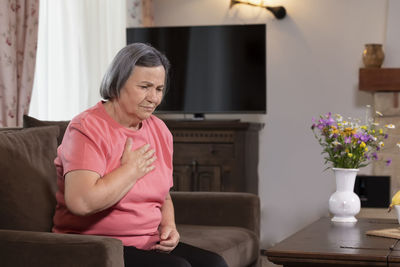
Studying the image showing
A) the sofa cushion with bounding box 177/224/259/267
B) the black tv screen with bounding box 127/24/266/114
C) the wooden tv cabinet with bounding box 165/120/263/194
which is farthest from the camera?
the black tv screen with bounding box 127/24/266/114

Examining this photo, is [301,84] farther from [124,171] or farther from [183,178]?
[124,171]

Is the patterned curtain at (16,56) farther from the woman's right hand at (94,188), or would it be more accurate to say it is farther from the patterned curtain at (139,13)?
the woman's right hand at (94,188)

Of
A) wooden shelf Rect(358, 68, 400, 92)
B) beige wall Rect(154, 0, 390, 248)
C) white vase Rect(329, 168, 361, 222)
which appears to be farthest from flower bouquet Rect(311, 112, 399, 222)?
beige wall Rect(154, 0, 390, 248)

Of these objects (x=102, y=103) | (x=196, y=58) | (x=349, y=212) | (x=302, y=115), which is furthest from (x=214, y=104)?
(x=102, y=103)

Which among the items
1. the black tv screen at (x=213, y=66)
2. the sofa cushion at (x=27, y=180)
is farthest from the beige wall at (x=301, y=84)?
the sofa cushion at (x=27, y=180)

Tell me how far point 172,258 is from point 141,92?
1.68 ft

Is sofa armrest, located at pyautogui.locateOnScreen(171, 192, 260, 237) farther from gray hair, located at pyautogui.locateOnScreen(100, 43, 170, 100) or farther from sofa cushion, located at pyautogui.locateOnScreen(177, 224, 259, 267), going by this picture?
gray hair, located at pyautogui.locateOnScreen(100, 43, 170, 100)

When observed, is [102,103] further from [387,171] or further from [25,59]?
[387,171]

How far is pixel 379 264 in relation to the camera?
2201mm

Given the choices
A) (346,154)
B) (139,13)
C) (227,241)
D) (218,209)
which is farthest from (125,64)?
(139,13)

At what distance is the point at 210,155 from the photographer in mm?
4613

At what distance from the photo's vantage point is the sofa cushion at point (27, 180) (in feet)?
7.48

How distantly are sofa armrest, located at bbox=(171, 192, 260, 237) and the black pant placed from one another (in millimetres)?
688

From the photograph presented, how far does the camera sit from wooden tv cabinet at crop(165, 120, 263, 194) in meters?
4.57
